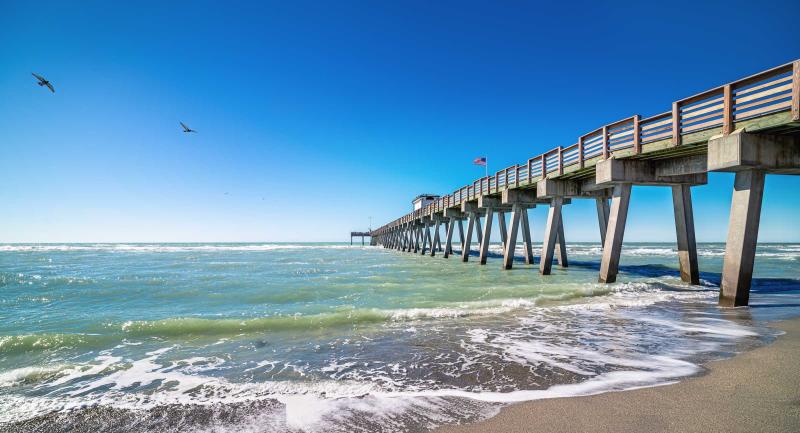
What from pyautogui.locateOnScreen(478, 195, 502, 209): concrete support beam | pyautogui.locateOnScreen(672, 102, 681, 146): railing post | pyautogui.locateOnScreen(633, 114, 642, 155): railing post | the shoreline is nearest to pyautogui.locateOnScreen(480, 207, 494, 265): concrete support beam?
pyautogui.locateOnScreen(478, 195, 502, 209): concrete support beam

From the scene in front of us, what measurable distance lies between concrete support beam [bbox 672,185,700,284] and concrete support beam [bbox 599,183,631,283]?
1872mm

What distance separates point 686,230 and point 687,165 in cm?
265

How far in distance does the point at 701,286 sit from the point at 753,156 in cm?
659

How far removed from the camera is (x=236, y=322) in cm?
841

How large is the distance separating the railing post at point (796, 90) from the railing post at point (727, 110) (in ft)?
3.87

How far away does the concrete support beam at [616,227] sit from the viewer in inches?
523

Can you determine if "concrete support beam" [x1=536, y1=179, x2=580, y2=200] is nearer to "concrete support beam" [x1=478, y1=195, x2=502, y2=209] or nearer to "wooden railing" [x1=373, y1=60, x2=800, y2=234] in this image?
"wooden railing" [x1=373, y1=60, x2=800, y2=234]

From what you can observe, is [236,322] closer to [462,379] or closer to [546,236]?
[462,379]

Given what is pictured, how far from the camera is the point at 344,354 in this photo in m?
5.89

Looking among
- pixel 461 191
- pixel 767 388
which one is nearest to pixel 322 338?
pixel 767 388

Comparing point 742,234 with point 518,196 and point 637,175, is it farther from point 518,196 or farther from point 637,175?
point 518,196

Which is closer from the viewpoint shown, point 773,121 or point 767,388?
point 767,388

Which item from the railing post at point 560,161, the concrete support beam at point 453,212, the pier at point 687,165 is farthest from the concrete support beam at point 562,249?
the concrete support beam at point 453,212

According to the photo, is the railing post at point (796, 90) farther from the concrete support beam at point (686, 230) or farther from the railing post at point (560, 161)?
the railing post at point (560, 161)
